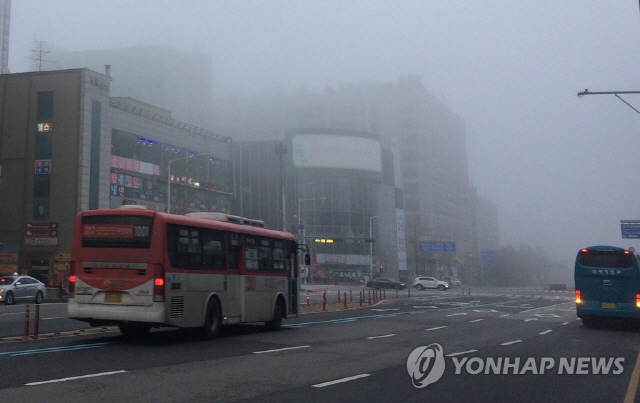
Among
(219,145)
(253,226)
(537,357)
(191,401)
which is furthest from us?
(219,145)

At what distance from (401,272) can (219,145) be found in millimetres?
47278

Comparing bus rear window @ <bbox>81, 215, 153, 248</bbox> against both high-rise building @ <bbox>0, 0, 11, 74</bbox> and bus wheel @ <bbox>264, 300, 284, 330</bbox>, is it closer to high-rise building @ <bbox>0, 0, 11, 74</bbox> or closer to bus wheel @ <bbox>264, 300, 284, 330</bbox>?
bus wheel @ <bbox>264, 300, 284, 330</bbox>

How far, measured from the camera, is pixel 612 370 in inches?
488

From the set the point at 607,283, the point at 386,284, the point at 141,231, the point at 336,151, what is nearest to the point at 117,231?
the point at 141,231

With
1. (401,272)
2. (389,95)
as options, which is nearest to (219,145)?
(401,272)

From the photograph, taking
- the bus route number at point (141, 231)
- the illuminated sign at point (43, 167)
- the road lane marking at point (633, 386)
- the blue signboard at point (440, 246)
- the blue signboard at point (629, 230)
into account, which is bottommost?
the road lane marking at point (633, 386)

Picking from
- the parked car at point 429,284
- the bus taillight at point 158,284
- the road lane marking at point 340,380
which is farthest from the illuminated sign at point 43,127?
the road lane marking at point 340,380

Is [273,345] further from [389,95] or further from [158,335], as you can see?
Answer: [389,95]

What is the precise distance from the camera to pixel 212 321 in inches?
649

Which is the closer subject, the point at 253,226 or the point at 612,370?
the point at 612,370

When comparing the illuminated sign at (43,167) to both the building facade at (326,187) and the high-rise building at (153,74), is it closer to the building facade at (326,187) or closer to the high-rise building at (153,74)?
the building facade at (326,187)

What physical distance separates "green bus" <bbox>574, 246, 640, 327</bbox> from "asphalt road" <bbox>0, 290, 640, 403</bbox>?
310 centimetres

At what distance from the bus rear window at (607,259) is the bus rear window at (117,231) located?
1624 centimetres

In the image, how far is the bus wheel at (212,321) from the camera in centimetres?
1612
